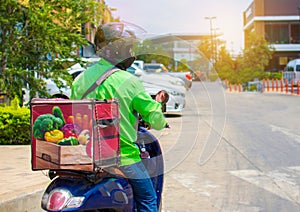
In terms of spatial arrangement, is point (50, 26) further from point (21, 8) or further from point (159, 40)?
point (159, 40)

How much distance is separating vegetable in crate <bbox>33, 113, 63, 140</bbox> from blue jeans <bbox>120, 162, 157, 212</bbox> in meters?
0.53

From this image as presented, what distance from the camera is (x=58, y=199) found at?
2850 mm

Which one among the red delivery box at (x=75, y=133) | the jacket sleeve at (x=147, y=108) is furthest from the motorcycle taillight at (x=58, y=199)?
the jacket sleeve at (x=147, y=108)

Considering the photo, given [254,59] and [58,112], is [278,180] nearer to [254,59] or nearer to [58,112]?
[58,112]

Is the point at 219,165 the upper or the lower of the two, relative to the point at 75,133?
lower

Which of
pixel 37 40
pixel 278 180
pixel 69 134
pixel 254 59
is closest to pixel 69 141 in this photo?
pixel 69 134

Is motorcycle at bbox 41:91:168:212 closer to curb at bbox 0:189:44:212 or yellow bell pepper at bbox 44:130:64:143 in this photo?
yellow bell pepper at bbox 44:130:64:143

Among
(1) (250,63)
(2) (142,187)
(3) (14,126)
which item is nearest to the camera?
(2) (142,187)

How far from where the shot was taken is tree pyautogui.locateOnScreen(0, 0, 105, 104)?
32.4 feet

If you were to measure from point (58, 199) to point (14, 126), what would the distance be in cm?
648

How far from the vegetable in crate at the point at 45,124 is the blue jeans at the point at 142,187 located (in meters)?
0.53

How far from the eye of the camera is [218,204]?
5.68 meters

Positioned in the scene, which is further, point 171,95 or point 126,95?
point 171,95

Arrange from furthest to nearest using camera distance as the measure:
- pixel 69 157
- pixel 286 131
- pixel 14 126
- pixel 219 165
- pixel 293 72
→ pixel 293 72 < pixel 286 131 < pixel 14 126 < pixel 219 165 < pixel 69 157
